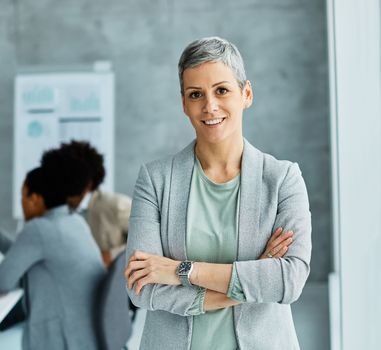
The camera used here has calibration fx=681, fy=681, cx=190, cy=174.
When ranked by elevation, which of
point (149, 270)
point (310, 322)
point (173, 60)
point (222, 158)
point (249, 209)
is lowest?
point (310, 322)

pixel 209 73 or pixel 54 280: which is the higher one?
pixel 209 73

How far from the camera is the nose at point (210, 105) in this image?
1.46 m

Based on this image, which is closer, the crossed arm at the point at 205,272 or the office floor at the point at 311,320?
the crossed arm at the point at 205,272

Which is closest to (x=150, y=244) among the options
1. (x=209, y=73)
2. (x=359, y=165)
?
(x=209, y=73)

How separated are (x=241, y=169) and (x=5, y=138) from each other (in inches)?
180

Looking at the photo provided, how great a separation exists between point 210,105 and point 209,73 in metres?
0.07

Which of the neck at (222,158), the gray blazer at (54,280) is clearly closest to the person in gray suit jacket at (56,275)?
the gray blazer at (54,280)

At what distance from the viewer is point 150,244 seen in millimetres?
1539

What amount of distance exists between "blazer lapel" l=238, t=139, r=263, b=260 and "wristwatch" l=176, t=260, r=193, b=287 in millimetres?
111

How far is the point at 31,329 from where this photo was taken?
2582mm

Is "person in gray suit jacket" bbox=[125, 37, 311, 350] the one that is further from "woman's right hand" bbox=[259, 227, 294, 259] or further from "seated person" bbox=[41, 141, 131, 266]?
"seated person" bbox=[41, 141, 131, 266]

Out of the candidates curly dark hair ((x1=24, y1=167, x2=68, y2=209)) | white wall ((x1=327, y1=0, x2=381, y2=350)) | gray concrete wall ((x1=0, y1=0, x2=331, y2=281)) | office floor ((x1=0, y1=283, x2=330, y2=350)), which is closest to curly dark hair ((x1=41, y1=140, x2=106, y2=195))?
curly dark hair ((x1=24, y1=167, x2=68, y2=209))

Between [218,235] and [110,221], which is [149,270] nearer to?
[218,235]

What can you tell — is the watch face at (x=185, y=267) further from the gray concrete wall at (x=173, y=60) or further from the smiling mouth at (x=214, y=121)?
the gray concrete wall at (x=173, y=60)
